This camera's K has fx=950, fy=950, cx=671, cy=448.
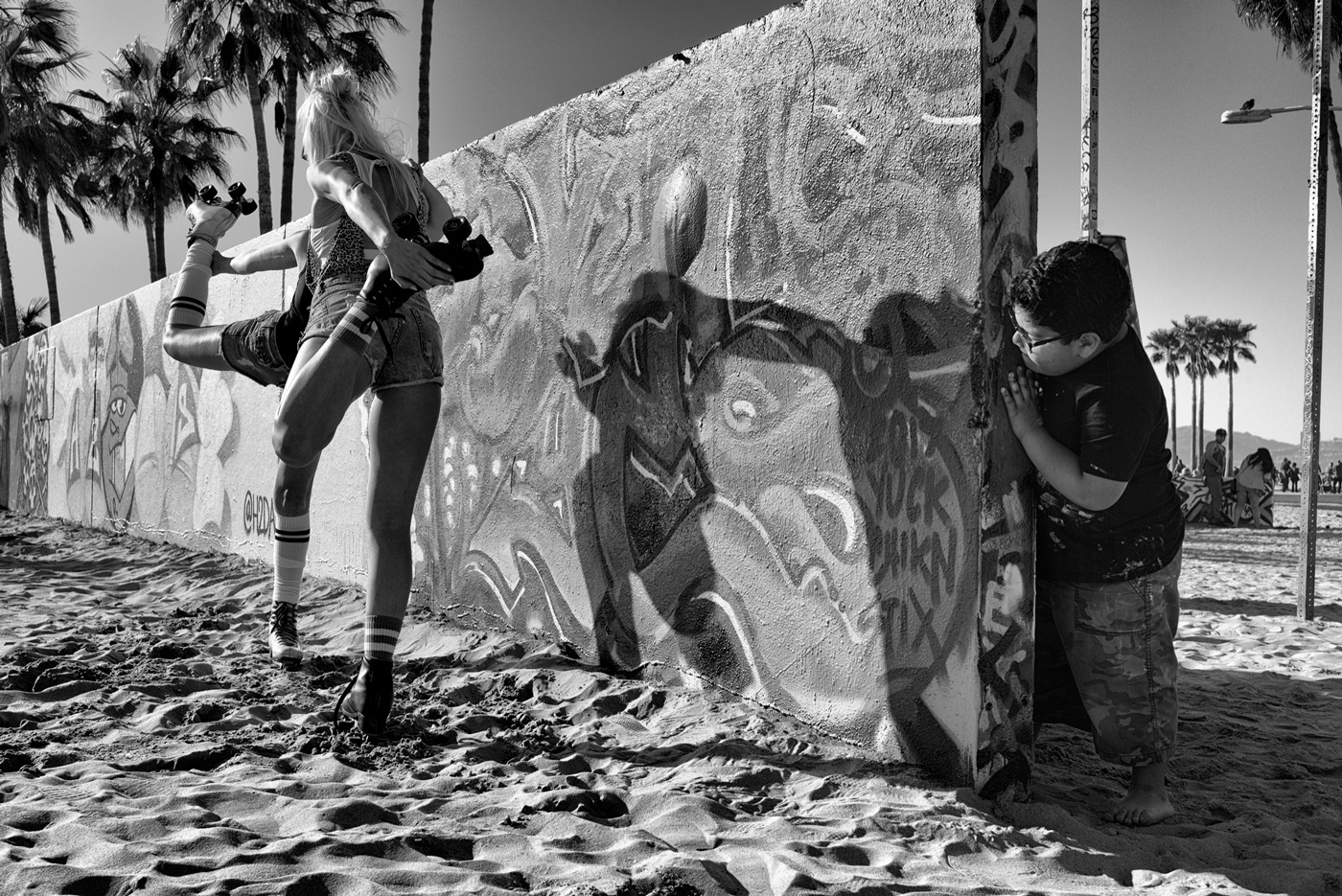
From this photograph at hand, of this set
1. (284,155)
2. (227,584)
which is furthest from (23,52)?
(227,584)

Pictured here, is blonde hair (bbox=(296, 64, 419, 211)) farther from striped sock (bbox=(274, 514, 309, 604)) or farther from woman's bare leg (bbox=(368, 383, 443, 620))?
striped sock (bbox=(274, 514, 309, 604))

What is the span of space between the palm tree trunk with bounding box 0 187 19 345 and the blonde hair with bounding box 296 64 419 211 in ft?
76.7

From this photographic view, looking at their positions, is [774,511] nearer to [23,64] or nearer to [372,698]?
[372,698]

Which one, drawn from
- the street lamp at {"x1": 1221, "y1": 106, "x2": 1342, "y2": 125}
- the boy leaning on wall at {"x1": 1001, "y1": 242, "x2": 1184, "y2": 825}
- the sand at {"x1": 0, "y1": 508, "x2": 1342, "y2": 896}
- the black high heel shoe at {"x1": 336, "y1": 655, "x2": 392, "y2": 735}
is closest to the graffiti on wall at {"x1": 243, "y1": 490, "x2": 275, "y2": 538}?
the sand at {"x1": 0, "y1": 508, "x2": 1342, "y2": 896}

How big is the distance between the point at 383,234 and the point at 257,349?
894 mm

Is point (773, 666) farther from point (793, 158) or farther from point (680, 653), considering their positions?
point (793, 158)

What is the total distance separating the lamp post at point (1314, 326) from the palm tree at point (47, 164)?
2500 cm

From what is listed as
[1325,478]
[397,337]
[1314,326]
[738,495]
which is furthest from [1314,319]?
[1325,478]

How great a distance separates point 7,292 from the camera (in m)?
22.9

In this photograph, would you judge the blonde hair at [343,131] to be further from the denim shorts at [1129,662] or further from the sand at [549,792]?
the denim shorts at [1129,662]

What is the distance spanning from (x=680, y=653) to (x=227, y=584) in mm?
3506

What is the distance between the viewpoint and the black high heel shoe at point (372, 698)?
2.60 m

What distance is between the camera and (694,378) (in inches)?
A: 121

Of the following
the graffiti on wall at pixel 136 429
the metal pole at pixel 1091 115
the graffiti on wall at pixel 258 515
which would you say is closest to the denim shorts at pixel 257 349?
the graffiti on wall at pixel 258 515
